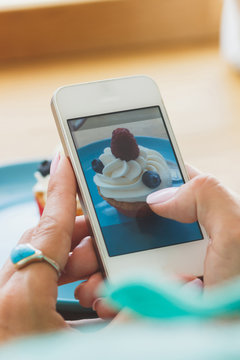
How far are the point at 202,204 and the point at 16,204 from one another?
374 millimetres

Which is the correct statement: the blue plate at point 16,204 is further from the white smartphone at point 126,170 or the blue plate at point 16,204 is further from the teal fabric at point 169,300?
the teal fabric at point 169,300

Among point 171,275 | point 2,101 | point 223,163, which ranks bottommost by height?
point 171,275

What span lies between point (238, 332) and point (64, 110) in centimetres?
39

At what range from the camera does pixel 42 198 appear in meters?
0.66

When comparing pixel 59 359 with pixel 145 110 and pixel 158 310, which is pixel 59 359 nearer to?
pixel 158 310

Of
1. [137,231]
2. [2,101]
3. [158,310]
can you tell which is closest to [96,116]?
[137,231]

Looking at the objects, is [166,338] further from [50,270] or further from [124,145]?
[124,145]

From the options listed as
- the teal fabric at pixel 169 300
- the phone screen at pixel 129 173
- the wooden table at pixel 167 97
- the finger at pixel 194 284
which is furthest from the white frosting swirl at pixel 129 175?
the wooden table at pixel 167 97

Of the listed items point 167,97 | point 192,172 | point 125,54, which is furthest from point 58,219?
point 125,54

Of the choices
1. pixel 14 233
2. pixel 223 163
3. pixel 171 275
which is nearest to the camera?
pixel 171 275

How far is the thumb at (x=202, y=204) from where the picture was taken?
1.28ft

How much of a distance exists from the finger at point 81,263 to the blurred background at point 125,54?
28.3 inches

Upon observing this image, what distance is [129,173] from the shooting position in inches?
19.3

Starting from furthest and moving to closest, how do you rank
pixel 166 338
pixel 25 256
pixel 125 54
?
1. pixel 125 54
2. pixel 25 256
3. pixel 166 338
